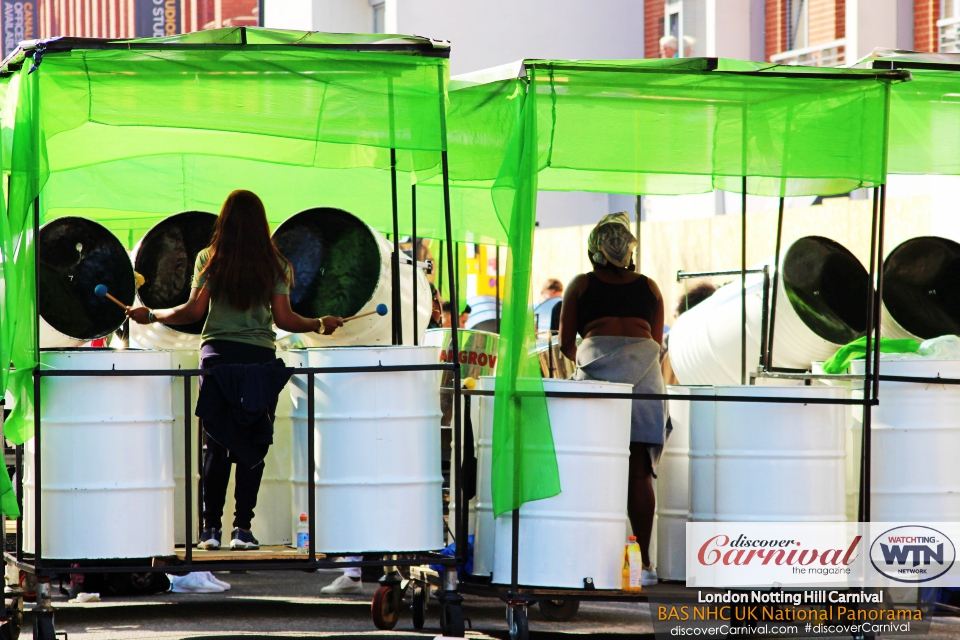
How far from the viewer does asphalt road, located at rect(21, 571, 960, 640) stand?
5.25m

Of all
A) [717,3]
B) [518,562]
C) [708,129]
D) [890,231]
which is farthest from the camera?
[717,3]

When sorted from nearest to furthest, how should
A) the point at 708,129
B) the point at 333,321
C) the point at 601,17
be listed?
the point at 333,321
the point at 708,129
the point at 601,17

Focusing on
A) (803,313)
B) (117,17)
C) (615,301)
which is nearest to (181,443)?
(615,301)

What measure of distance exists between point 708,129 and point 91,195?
3.61 m

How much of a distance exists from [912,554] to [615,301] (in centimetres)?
150

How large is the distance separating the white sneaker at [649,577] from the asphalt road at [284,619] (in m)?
0.34

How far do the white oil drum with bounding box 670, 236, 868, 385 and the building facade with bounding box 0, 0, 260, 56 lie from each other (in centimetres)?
1323

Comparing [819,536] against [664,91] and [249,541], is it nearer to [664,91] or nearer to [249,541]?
[664,91]

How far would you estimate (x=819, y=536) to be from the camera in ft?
15.9

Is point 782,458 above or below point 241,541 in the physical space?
above

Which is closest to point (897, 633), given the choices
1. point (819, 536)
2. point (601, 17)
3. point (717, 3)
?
point (819, 536)

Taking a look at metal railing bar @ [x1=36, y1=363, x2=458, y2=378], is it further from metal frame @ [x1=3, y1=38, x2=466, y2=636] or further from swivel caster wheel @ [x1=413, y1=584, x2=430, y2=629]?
swivel caster wheel @ [x1=413, y1=584, x2=430, y2=629]

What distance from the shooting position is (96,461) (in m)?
4.53

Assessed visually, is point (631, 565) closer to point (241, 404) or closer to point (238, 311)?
point (241, 404)
